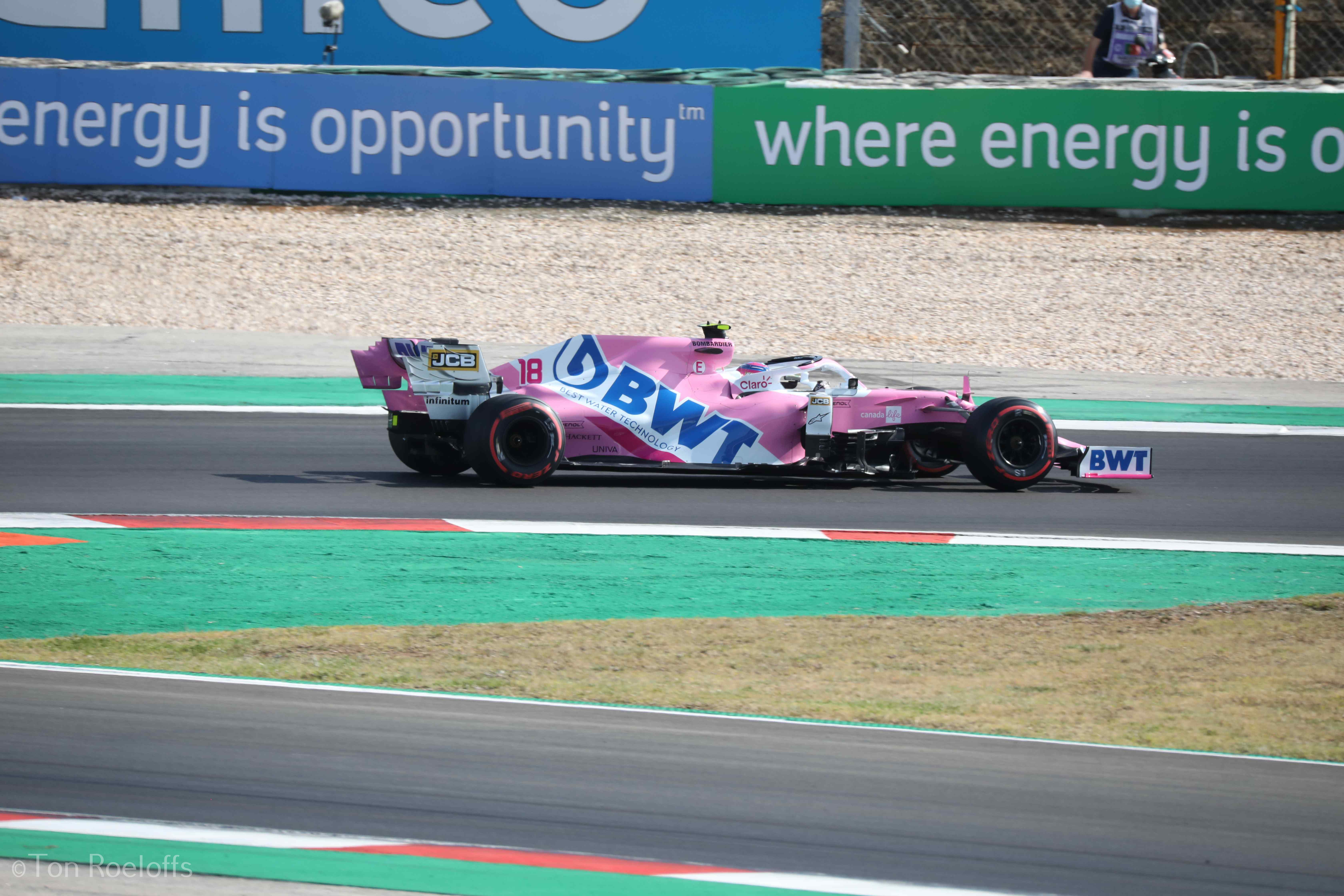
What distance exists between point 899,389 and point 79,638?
235 inches

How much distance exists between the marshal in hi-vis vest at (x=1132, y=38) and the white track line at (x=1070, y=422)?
8933 millimetres

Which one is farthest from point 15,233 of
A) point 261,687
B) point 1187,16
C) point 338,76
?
point 1187,16

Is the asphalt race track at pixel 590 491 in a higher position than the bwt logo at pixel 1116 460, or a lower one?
lower

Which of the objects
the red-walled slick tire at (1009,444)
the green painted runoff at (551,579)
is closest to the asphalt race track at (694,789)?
the green painted runoff at (551,579)

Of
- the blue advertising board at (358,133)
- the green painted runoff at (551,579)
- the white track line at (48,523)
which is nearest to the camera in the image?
the green painted runoff at (551,579)

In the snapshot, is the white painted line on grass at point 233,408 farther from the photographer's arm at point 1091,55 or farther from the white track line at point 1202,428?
the photographer's arm at point 1091,55

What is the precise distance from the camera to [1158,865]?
14.0ft

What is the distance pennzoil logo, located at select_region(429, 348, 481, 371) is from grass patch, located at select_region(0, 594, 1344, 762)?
338 centimetres

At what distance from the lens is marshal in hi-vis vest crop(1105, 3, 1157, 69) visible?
20984 millimetres

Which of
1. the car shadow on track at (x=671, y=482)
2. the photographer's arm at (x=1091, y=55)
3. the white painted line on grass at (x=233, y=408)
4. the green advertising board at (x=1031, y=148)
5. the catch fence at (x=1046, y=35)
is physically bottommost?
the car shadow on track at (x=671, y=482)

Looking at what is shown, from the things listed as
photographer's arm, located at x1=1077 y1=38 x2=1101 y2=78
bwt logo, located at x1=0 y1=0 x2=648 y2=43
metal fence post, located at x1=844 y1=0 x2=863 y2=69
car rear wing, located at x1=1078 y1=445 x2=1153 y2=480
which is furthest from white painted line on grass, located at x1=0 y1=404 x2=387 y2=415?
photographer's arm, located at x1=1077 y1=38 x2=1101 y2=78

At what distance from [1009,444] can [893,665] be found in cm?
435

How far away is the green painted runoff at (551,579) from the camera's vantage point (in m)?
7.14

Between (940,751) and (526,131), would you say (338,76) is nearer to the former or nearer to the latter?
(526,131)
